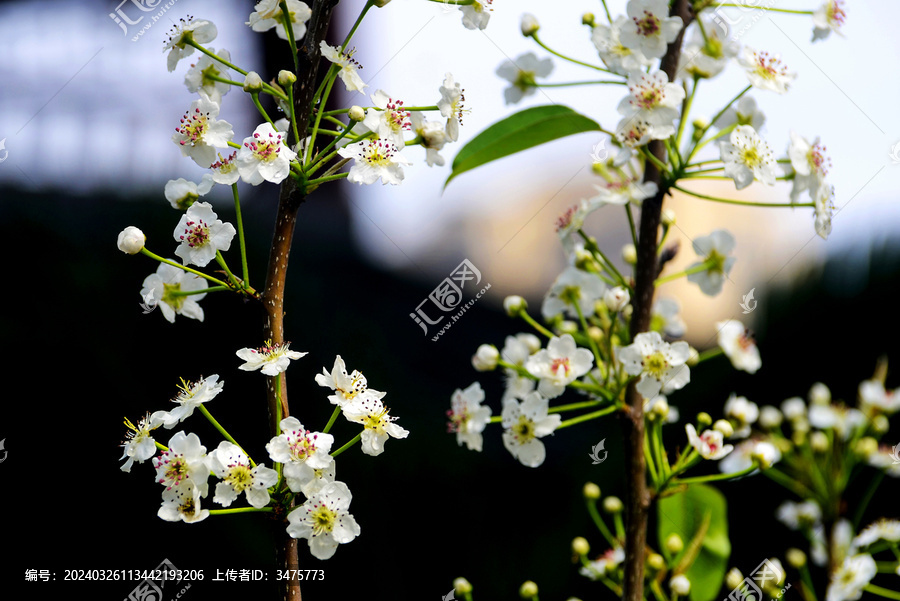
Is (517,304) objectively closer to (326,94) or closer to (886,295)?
(326,94)

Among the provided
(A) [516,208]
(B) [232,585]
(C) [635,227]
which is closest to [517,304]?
(C) [635,227]

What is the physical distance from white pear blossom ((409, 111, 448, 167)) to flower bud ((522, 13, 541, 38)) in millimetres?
423

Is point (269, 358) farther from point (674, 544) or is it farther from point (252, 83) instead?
point (674, 544)

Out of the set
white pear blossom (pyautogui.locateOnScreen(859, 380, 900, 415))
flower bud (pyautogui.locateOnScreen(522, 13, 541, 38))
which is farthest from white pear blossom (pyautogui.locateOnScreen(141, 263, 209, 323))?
white pear blossom (pyautogui.locateOnScreen(859, 380, 900, 415))

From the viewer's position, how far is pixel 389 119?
32.9 inches

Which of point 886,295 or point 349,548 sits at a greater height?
point 886,295

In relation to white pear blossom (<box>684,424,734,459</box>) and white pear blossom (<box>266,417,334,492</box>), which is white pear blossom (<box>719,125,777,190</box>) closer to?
white pear blossom (<box>684,424,734,459</box>)

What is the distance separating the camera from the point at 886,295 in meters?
2.28

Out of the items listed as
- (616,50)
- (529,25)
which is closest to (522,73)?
(529,25)

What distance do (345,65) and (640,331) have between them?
586 mm

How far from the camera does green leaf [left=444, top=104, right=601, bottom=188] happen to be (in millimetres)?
1008

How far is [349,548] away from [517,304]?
3.64ft

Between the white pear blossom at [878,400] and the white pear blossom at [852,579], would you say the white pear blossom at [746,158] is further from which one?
the white pear blossom at [878,400]

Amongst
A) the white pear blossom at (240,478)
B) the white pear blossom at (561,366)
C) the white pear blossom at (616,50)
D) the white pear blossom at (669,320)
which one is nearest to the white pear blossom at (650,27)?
the white pear blossom at (616,50)
